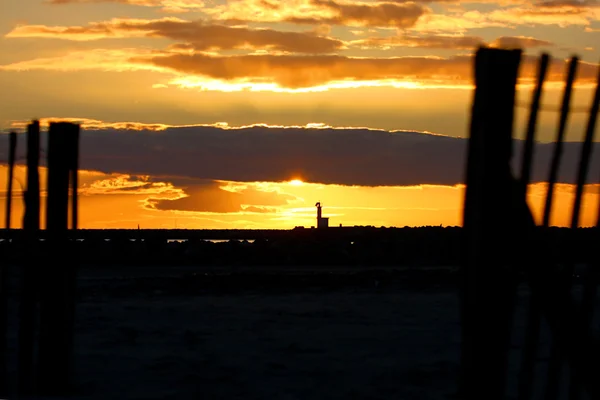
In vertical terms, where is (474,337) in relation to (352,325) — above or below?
above

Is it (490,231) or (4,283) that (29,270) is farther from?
(490,231)

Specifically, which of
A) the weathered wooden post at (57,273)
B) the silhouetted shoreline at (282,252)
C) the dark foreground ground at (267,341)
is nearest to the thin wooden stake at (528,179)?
the dark foreground ground at (267,341)

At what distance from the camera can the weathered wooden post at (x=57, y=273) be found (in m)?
6.91

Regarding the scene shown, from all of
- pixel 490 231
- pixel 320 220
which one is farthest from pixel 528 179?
pixel 320 220

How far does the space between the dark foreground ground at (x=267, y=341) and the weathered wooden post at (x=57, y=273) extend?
35 cm

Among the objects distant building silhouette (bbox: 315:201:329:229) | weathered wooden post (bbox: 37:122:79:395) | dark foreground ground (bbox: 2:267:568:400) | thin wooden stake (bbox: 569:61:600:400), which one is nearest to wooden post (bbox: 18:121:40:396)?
weathered wooden post (bbox: 37:122:79:395)

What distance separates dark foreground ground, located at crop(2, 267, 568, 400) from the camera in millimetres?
7547

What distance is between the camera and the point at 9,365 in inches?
333

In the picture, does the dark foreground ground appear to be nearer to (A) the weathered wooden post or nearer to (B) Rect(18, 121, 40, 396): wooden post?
(A) the weathered wooden post

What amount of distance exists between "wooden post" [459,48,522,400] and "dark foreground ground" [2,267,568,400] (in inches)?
135

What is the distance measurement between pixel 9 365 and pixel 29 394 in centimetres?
165

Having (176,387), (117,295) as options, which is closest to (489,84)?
(176,387)

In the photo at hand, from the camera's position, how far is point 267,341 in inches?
386

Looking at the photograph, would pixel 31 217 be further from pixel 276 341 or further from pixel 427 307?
pixel 427 307
